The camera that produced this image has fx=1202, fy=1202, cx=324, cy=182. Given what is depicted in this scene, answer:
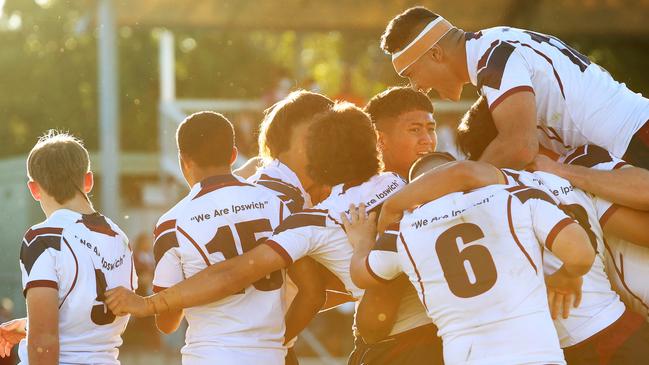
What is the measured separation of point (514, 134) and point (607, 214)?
48cm

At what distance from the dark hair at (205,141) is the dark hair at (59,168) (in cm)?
44

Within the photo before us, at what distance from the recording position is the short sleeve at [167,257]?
486cm

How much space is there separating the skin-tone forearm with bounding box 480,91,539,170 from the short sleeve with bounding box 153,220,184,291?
1289 mm

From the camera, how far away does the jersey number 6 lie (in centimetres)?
422

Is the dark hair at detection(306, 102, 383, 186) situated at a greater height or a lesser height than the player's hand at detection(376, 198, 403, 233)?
greater

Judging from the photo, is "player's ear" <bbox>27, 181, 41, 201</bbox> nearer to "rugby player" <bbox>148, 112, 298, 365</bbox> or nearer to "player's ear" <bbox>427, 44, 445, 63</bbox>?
"rugby player" <bbox>148, 112, 298, 365</bbox>

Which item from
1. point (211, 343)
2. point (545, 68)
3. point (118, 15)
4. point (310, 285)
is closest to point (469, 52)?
point (545, 68)

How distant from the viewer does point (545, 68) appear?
509cm

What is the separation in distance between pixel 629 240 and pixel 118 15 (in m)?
13.4

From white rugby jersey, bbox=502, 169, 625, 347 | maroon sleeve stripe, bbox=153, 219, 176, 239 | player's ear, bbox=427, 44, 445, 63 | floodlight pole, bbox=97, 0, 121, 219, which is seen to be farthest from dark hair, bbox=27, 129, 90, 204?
floodlight pole, bbox=97, 0, 121, 219

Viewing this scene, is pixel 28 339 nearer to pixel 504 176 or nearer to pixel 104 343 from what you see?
pixel 104 343

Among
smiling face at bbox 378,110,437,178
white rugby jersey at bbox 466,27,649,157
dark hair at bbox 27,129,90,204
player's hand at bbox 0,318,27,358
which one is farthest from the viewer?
smiling face at bbox 378,110,437,178

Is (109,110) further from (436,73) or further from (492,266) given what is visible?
(492,266)

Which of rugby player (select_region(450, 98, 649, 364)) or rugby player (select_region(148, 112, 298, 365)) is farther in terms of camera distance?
rugby player (select_region(148, 112, 298, 365))
